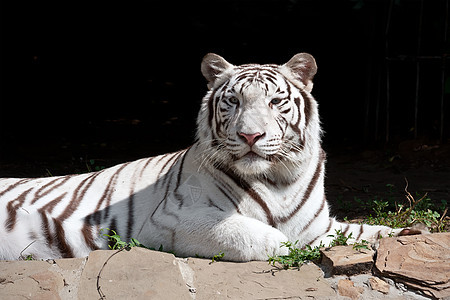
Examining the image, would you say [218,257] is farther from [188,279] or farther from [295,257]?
[295,257]

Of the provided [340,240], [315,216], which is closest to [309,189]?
[315,216]

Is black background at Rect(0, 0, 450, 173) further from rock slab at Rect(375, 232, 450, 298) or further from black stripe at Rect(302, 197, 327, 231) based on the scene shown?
rock slab at Rect(375, 232, 450, 298)

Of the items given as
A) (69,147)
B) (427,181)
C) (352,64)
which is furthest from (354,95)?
(69,147)

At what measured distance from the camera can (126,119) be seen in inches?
344

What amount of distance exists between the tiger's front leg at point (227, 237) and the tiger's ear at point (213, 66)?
0.82 meters

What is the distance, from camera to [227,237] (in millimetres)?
2699

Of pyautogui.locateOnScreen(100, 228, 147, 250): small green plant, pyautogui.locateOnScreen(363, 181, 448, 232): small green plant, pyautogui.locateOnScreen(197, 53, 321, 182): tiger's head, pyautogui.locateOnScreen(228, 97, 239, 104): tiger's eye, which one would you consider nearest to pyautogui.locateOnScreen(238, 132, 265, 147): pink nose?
pyautogui.locateOnScreen(197, 53, 321, 182): tiger's head

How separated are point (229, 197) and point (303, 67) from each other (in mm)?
861

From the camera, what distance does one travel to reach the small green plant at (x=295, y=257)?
267cm

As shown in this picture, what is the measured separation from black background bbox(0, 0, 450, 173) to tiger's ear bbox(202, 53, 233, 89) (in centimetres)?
305

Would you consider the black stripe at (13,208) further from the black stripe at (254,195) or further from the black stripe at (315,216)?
the black stripe at (315,216)

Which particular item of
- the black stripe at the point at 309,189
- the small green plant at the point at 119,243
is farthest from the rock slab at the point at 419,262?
the small green plant at the point at 119,243

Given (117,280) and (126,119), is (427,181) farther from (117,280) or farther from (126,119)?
(126,119)

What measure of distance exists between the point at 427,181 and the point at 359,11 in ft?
8.73
